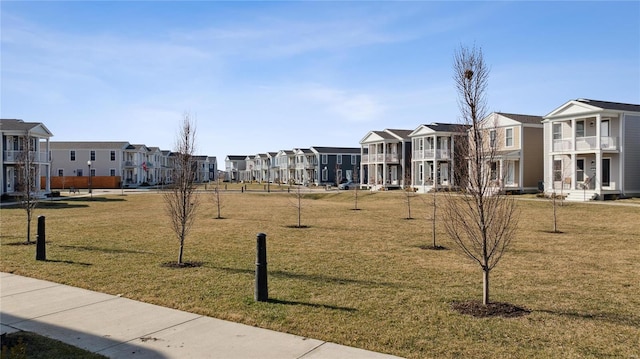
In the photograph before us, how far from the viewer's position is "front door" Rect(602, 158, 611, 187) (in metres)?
33.9

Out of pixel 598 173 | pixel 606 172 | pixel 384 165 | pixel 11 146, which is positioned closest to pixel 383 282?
pixel 598 173

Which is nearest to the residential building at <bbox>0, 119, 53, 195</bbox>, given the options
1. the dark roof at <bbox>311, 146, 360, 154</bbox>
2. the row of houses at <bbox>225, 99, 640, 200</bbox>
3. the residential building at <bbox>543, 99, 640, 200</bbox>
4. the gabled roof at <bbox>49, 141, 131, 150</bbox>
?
the gabled roof at <bbox>49, 141, 131, 150</bbox>

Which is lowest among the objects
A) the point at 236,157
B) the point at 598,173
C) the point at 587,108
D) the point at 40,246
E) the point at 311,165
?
the point at 40,246

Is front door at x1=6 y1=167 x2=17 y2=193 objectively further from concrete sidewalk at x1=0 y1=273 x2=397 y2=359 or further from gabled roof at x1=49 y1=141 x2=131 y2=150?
concrete sidewalk at x1=0 y1=273 x2=397 y2=359

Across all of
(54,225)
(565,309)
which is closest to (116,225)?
A: (54,225)

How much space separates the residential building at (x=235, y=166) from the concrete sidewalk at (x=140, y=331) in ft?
407

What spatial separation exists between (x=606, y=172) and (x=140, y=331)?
37.7m

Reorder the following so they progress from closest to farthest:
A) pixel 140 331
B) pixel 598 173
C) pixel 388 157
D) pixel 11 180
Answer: pixel 140 331 → pixel 598 173 → pixel 11 180 → pixel 388 157

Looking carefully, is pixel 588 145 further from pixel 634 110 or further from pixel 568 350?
pixel 568 350

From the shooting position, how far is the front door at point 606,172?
3391 centimetres

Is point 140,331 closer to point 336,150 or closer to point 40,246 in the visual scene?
point 40,246

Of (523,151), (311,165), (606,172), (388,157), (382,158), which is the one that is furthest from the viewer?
(311,165)

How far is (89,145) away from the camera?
7712cm

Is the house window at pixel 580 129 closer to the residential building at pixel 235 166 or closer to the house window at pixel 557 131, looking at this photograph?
the house window at pixel 557 131
